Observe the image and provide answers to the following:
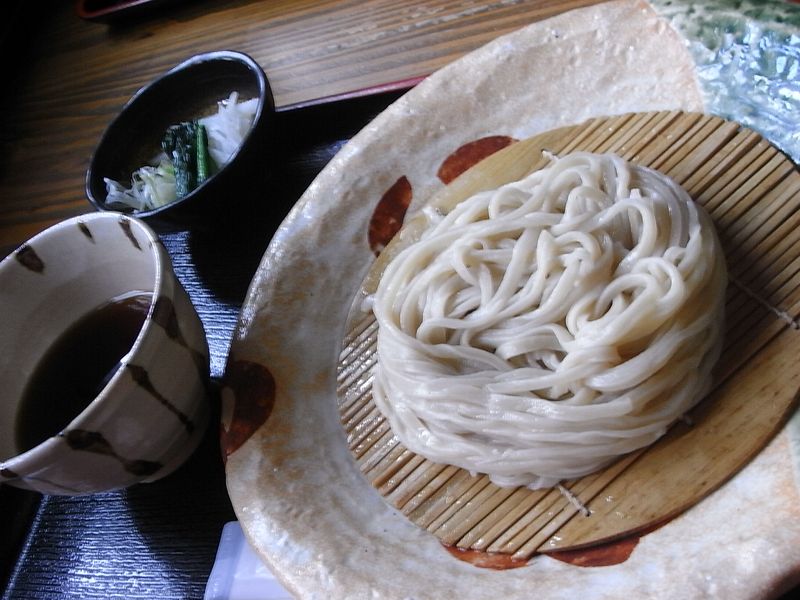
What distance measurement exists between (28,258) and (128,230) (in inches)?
12.4

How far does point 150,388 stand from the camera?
1.57 meters

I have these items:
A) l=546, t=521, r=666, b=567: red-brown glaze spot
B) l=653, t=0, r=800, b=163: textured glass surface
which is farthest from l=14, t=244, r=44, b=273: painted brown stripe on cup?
l=653, t=0, r=800, b=163: textured glass surface

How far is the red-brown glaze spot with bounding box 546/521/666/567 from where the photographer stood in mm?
1291

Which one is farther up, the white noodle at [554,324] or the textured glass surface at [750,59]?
the textured glass surface at [750,59]

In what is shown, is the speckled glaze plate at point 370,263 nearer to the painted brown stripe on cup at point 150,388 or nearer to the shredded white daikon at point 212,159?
the painted brown stripe on cup at point 150,388

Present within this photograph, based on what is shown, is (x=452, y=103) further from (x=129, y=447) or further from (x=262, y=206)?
(x=129, y=447)

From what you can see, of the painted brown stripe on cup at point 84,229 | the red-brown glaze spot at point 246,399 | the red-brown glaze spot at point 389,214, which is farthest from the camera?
the red-brown glaze spot at point 389,214

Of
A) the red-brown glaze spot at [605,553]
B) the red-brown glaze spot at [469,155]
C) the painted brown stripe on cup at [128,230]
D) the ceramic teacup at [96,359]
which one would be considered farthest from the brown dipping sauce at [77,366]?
the red-brown glaze spot at [605,553]

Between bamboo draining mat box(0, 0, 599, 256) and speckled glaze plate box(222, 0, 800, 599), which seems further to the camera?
bamboo draining mat box(0, 0, 599, 256)

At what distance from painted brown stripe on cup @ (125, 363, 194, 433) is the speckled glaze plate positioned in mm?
131

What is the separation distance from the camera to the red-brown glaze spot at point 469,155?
2074 mm

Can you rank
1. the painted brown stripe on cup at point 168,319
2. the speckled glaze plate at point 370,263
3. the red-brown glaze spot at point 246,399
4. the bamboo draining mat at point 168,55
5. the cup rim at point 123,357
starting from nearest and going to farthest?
the speckled glaze plate at point 370,263 → the cup rim at point 123,357 → the painted brown stripe on cup at point 168,319 → the red-brown glaze spot at point 246,399 → the bamboo draining mat at point 168,55

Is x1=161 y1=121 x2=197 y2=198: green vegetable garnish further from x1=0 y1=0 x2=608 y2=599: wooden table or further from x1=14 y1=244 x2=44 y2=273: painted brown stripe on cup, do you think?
x1=14 y1=244 x2=44 y2=273: painted brown stripe on cup

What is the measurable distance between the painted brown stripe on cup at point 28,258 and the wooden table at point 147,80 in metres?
0.52
